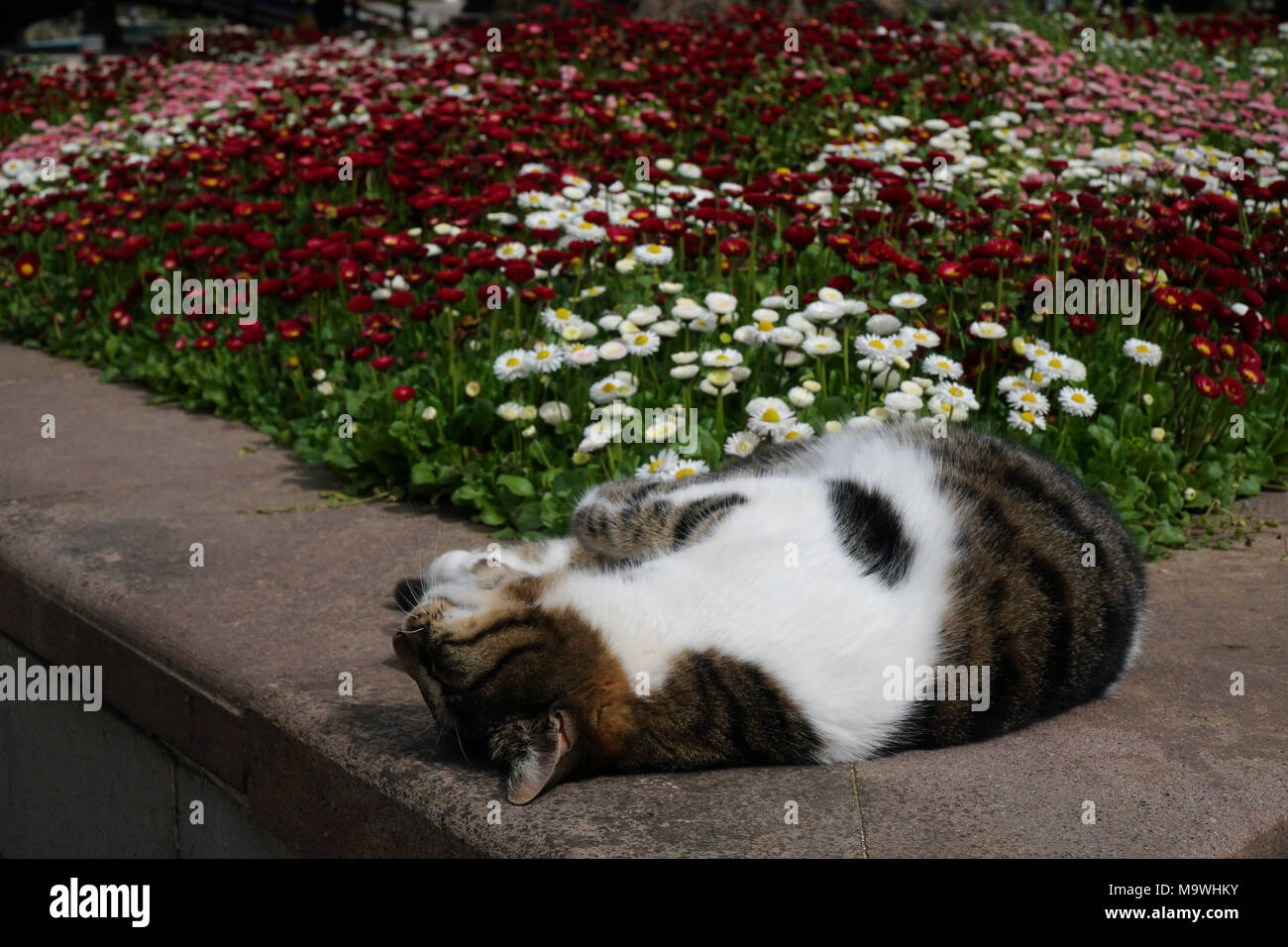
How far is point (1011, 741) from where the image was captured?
2.36 m

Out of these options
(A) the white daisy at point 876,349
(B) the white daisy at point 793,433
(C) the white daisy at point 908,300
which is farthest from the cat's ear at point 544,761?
(C) the white daisy at point 908,300

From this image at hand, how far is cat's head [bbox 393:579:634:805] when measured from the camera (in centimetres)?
206

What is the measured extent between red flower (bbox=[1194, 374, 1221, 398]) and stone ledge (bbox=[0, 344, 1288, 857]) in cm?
47

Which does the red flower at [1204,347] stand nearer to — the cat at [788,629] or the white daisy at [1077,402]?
the white daisy at [1077,402]

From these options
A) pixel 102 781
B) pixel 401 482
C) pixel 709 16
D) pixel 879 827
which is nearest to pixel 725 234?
pixel 401 482

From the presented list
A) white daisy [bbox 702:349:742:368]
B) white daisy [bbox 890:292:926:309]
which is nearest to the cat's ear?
white daisy [bbox 702:349:742:368]

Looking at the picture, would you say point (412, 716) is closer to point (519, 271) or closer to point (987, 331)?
point (519, 271)

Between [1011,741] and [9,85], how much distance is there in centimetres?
1052

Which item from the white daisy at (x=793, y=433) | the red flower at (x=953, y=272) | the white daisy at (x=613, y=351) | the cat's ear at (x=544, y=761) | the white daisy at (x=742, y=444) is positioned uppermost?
the red flower at (x=953, y=272)

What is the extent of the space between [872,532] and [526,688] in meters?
0.85

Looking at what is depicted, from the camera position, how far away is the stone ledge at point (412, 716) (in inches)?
79.5

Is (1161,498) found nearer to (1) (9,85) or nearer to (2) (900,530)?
(2) (900,530)

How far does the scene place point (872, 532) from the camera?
8.38 feet

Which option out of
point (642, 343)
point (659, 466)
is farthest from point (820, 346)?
point (659, 466)
